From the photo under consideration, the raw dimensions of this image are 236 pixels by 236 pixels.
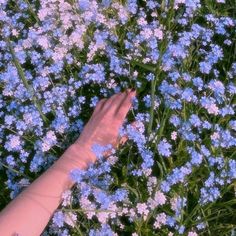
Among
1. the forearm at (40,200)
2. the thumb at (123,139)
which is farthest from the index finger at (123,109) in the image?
the forearm at (40,200)

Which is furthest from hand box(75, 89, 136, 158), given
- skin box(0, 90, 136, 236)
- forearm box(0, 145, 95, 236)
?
forearm box(0, 145, 95, 236)

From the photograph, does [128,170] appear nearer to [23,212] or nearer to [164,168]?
[164,168]

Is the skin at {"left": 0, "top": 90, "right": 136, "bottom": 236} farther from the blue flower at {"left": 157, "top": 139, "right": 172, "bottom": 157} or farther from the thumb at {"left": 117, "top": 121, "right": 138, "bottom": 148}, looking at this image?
the blue flower at {"left": 157, "top": 139, "right": 172, "bottom": 157}

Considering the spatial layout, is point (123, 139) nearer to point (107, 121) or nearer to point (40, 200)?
point (107, 121)

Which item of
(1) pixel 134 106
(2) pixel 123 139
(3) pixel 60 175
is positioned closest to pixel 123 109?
(1) pixel 134 106

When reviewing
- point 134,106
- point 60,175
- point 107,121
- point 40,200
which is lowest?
point 40,200

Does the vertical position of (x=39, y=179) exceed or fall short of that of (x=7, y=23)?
it falls short

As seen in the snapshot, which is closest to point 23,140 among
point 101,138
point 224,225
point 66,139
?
point 66,139
